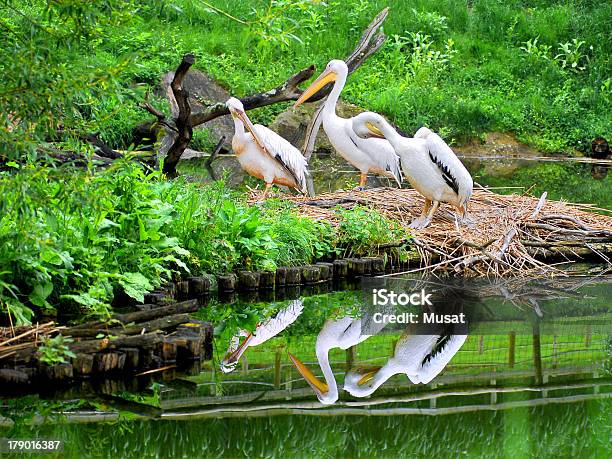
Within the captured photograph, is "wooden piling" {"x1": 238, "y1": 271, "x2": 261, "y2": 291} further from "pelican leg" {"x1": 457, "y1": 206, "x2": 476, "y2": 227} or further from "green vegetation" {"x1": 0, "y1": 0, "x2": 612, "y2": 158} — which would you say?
"green vegetation" {"x1": 0, "y1": 0, "x2": 612, "y2": 158}

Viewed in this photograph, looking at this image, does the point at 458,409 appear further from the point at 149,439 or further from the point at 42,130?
the point at 42,130

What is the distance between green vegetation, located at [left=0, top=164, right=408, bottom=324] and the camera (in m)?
5.82

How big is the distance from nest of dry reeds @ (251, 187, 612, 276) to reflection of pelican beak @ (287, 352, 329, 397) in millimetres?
3188

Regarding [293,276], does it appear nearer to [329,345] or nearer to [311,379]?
[329,345]

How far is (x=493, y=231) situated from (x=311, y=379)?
4.38 m

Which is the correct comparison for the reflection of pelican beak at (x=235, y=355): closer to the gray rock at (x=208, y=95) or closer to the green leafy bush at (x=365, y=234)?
the green leafy bush at (x=365, y=234)

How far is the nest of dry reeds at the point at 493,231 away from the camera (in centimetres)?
987

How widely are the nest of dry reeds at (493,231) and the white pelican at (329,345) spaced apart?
6.68 feet

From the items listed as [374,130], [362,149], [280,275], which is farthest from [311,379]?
[362,149]

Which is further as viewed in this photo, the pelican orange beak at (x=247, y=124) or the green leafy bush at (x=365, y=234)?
the pelican orange beak at (x=247, y=124)

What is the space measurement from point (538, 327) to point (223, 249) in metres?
2.50

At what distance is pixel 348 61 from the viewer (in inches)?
551

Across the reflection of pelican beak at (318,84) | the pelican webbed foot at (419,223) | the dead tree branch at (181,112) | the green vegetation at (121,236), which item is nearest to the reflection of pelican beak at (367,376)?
the green vegetation at (121,236)

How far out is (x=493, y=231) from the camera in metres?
10.3
